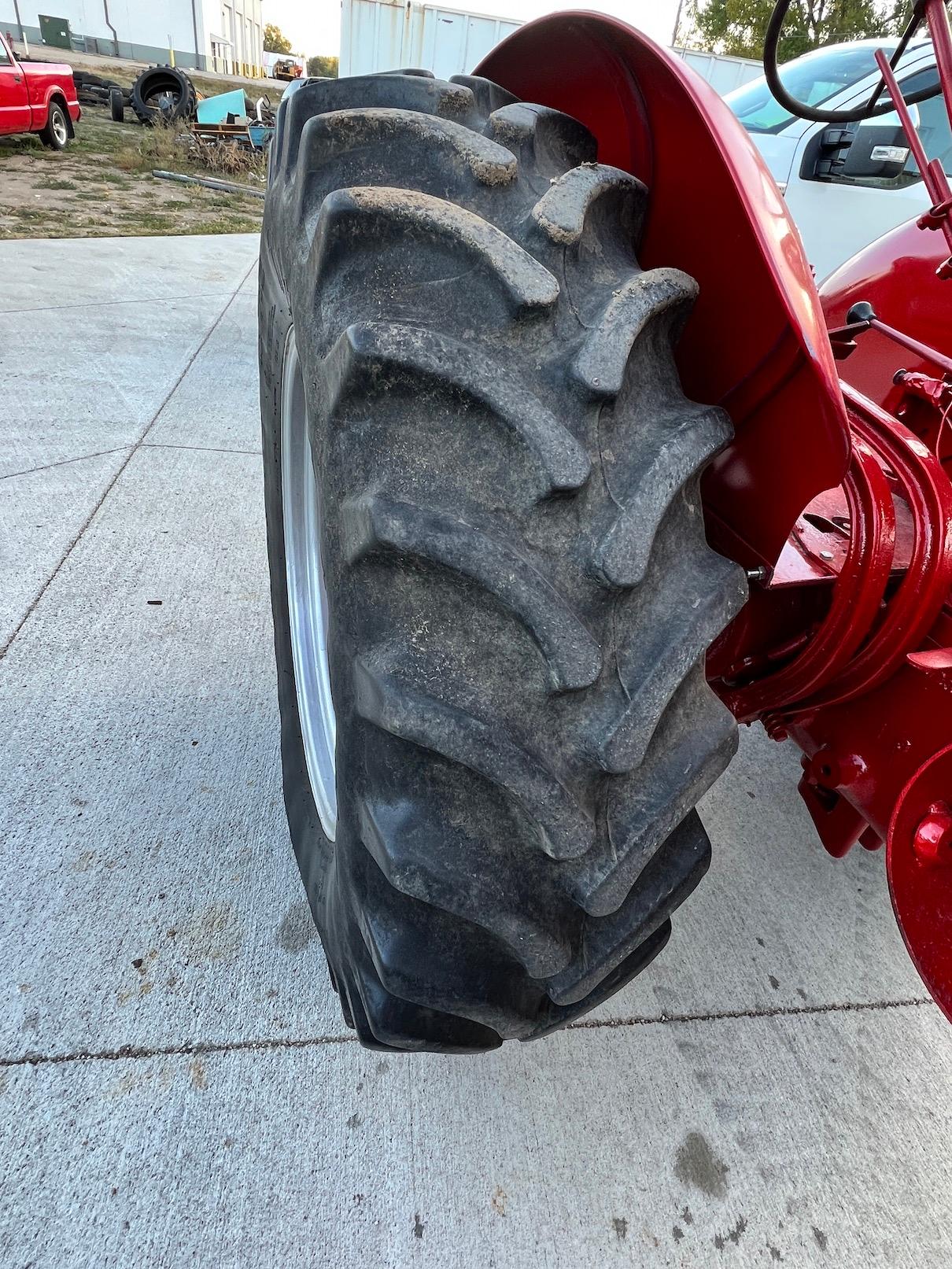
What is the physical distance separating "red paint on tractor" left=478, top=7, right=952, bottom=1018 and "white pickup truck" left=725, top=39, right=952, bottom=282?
5.03ft

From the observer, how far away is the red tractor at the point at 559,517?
0.74 metres

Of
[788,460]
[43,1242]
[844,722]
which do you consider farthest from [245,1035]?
[788,460]

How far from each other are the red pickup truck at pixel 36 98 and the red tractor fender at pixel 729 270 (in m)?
10.3

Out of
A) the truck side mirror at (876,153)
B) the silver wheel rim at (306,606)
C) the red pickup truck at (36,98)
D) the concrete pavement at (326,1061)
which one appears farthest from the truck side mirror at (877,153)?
the red pickup truck at (36,98)

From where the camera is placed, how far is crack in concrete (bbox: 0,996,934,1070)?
1.22m

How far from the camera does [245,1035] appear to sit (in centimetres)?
128

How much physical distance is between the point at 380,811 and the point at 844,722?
690 millimetres

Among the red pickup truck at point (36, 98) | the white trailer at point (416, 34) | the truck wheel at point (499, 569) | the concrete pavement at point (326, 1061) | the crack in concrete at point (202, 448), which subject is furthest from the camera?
the white trailer at point (416, 34)

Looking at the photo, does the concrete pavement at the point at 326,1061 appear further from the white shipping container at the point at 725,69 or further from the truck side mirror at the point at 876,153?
the white shipping container at the point at 725,69

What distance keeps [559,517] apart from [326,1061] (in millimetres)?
977

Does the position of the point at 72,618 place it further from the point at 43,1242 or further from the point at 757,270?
the point at 757,270

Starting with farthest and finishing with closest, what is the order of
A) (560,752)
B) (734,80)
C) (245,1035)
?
(734,80)
(245,1035)
(560,752)

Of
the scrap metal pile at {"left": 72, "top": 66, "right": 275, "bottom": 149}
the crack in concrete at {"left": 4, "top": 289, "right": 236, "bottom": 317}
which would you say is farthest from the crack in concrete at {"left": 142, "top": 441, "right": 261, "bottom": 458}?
the scrap metal pile at {"left": 72, "top": 66, "right": 275, "bottom": 149}

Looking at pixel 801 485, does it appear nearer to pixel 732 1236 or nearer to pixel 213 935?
pixel 732 1236
